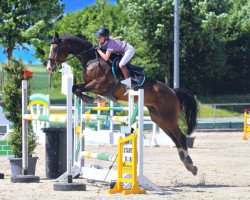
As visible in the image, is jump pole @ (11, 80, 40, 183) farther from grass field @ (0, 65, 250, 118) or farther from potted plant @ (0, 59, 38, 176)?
grass field @ (0, 65, 250, 118)

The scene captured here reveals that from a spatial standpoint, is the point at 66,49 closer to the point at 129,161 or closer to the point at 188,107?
the point at 188,107

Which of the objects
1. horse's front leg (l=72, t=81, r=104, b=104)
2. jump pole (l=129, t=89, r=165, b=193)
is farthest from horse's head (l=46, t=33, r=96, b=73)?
jump pole (l=129, t=89, r=165, b=193)

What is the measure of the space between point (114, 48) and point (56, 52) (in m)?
0.89

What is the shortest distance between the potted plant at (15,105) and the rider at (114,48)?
1.47m

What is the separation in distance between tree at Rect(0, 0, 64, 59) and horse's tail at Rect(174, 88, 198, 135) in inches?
1161

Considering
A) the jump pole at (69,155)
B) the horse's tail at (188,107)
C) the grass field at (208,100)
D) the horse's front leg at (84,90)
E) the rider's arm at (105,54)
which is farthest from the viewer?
the grass field at (208,100)

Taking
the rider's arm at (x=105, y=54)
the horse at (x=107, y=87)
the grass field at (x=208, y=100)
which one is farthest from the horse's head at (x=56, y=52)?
the grass field at (x=208, y=100)

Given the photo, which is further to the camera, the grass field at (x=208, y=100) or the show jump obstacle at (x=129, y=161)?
the grass field at (x=208, y=100)

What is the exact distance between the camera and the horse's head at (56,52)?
11.4 m

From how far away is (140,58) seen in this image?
41156 millimetres

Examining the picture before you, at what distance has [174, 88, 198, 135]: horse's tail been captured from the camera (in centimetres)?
1216

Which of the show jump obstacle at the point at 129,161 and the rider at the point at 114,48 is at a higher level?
the rider at the point at 114,48

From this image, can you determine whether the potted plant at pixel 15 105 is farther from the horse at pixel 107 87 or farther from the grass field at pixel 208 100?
the grass field at pixel 208 100

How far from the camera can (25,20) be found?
140 ft
